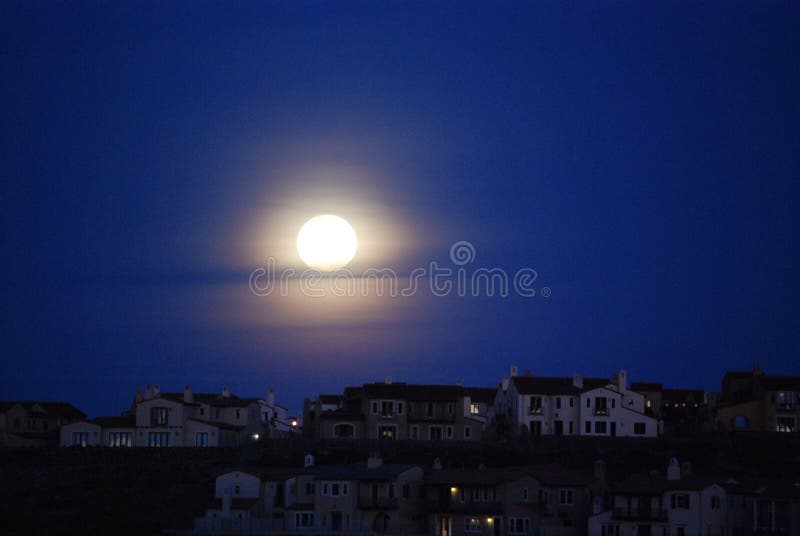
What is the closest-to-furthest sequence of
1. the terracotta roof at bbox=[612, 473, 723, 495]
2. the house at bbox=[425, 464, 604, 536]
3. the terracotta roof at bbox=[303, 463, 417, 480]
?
1. the terracotta roof at bbox=[612, 473, 723, 495]
2. the house at bbox=[425, 464, 604, 536]
3. the terracotta roof at bbox=[303, 463, 417, 480]

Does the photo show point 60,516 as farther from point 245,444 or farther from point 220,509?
point 245,444

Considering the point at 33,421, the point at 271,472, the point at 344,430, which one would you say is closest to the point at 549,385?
the point at 344,430

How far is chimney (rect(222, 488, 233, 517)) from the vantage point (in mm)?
86875

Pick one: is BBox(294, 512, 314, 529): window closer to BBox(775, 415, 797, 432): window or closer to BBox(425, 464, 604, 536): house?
BBox(425, 464, 604, 536): house

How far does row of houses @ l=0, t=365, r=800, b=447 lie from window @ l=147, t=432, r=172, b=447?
0.26 feet

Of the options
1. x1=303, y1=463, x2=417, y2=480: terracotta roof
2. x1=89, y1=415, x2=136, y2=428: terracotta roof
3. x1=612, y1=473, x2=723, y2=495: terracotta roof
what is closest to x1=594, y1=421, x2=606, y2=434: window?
x1=303, y1=463, x2=417, y2=480: terracotta roof

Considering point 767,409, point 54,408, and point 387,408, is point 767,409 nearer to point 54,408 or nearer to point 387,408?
point 387,408

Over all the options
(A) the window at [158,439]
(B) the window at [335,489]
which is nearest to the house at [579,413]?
(A) the window at [158,439]

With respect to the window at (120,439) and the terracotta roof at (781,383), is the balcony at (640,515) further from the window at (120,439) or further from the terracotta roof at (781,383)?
the window at (120,439)

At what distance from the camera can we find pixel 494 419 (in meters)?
120

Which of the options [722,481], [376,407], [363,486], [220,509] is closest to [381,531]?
[363,486]

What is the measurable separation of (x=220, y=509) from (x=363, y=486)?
921 centimetres

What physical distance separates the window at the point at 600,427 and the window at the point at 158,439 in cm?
3381

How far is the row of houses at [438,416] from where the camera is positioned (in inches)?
4407
